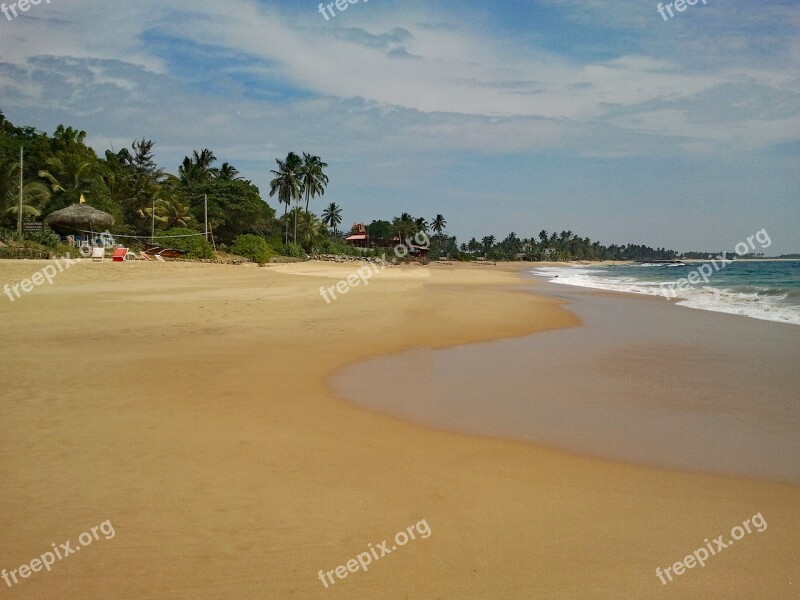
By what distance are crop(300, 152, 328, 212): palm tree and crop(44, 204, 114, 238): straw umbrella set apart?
37.0m

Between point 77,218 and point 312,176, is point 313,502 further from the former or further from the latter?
point 312,176

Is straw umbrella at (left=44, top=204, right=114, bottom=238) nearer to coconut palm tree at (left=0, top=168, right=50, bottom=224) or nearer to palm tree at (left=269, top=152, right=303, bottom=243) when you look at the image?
coconut palm tree at (left=0, top=168, right=50, bottom=224)

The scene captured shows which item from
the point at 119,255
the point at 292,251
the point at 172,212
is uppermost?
the point at 172,212

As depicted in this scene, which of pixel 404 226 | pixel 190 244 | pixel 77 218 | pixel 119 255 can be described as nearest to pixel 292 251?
pixel 190 244

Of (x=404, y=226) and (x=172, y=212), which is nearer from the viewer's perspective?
(x=172, y=212)

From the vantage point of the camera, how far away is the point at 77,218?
36375 mm

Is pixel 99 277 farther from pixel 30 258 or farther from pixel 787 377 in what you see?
pixel 787 377

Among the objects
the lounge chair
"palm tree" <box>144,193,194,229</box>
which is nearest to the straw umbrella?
the lounge chair

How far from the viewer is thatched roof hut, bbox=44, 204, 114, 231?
119 feet

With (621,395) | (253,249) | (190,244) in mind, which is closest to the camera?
(621,395)

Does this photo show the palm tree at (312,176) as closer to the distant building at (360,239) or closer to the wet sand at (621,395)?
the distant building at (360,239)

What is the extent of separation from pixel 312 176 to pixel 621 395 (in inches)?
2722

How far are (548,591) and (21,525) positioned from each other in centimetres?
332

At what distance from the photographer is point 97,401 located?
632cm
